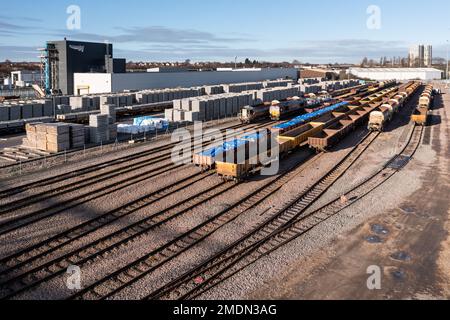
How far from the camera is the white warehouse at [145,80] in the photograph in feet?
197

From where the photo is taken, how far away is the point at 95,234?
592 inches

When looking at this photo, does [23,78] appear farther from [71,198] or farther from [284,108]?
[71,198]

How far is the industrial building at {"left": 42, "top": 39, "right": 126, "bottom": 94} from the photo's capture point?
60062 mm

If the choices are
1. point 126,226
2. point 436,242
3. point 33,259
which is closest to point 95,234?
point 126,226

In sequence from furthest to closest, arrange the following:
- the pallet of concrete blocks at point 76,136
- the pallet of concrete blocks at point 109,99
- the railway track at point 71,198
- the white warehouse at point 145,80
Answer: the white warehouse at point 145,80 → the pallet of concrete blocks at point 109,99 → the pallet of concrete blocks at point 76,136 → the railway track at point 71,198

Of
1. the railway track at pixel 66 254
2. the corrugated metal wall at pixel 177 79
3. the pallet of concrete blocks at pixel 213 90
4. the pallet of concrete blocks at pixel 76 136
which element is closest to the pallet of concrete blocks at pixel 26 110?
the pallet of concrete blocks at pixel 76 136

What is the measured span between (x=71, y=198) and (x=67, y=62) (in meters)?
47.8

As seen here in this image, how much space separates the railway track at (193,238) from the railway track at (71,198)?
5593 mm

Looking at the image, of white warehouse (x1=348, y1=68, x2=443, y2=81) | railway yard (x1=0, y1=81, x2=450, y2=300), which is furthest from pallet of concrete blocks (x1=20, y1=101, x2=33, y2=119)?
white warehouse (x1=348, y1=68, x2=443, y2=81)

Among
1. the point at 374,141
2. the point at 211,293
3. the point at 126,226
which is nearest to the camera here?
the point at 211,293

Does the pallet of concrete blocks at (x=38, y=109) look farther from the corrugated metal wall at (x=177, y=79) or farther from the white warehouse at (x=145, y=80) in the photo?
the corrugated metal wall at (x=177, y=79)

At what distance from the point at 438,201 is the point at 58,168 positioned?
790 inches
